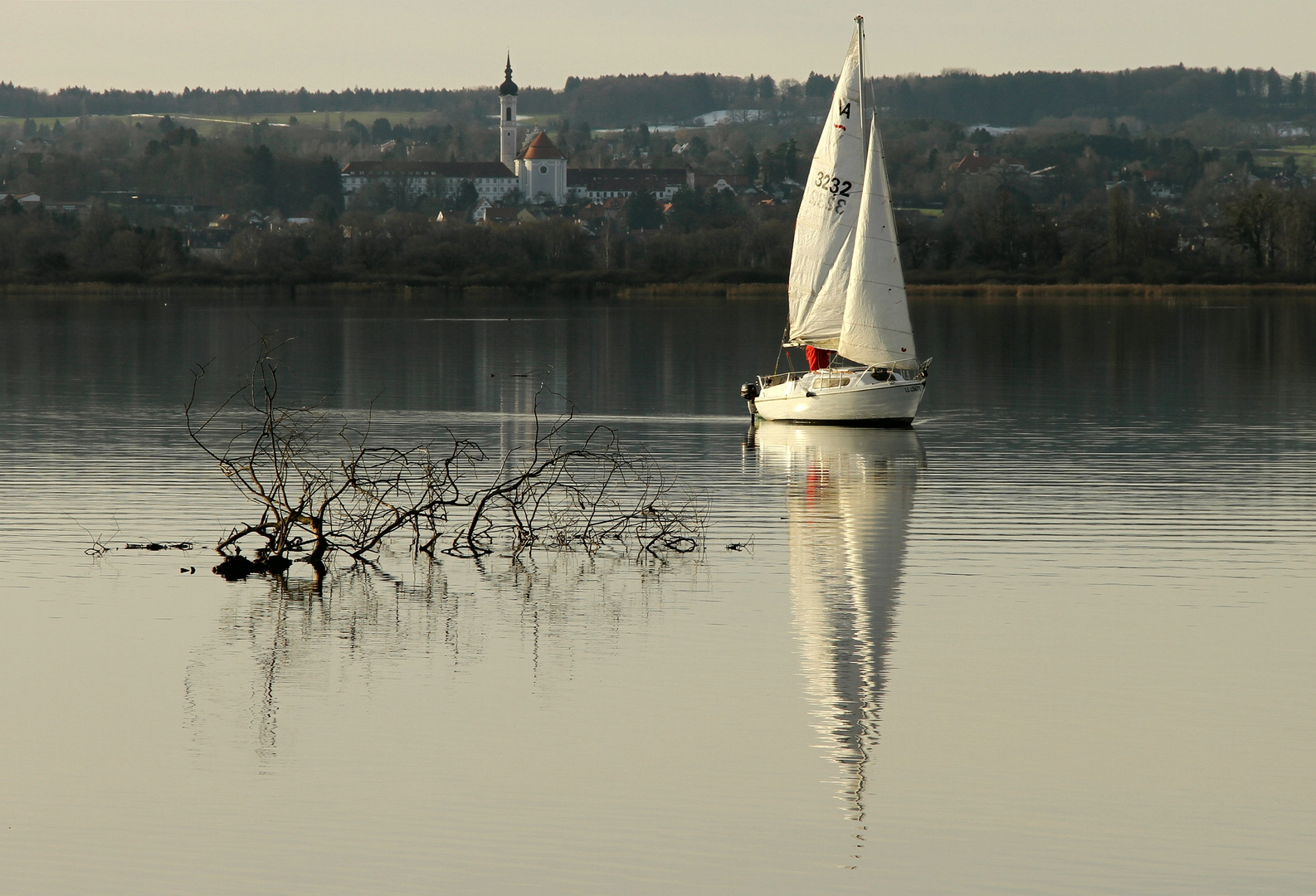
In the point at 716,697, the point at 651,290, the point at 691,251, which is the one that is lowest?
the point at 716,697

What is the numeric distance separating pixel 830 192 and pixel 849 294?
2917 millimetres

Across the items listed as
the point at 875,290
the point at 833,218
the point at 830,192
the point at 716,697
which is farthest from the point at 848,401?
the point at 716,697

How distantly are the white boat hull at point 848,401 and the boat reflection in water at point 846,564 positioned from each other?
→ 4.35ft

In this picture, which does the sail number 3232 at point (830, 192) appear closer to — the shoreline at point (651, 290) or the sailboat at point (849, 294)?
the sailboat at point (849, 294)

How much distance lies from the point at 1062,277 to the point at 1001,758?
129883 millimetres

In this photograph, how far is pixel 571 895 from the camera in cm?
1005

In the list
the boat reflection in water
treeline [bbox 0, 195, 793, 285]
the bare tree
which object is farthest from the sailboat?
treeline [bbox 0, 195, 793, 285]

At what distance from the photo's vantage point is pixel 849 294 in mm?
39906

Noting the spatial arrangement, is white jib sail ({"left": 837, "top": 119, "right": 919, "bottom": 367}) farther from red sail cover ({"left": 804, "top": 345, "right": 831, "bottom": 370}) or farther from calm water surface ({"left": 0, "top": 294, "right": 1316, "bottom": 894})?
calm water surface ({"left": 0, "top": 294, "right": 1316, "bottom": 894})

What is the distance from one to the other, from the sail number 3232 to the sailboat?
0.07 ft

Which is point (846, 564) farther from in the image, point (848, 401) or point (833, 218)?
point (833, 218)

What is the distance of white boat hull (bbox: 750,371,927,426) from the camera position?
39.5 meters

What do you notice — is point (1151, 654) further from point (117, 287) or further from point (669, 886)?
point (117, 287)

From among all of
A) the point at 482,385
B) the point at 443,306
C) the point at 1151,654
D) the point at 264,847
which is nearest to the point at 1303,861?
the point at 1151,654
